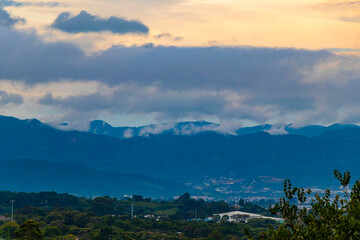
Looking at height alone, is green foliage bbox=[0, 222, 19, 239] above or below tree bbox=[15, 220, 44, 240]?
above

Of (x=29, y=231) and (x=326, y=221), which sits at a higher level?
(x=29, y=231)

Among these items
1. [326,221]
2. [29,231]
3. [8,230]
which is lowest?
[326,221]

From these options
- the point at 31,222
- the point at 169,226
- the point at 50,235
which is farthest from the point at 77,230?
the point at 31,222

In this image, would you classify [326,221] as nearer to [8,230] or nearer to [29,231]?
[29,231]

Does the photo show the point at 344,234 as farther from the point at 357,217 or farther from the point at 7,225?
the point at 7,225

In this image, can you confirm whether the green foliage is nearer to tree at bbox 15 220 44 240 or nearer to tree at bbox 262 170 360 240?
tree at bbox 15 220 44 240

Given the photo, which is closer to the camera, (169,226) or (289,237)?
(289,237)

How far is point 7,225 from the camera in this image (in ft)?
540

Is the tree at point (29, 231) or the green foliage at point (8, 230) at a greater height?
the green foliage at point (8, 230)

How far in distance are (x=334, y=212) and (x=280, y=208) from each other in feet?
13.9

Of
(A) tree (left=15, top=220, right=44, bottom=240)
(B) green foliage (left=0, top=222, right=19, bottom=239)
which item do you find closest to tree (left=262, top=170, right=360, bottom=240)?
(A) tree (left=15, top=220, right=44, bottom=240)

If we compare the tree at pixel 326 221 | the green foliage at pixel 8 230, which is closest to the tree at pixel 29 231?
the green foliage at pixel 8 230

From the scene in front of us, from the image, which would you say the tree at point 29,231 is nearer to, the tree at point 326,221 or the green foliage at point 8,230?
the green foliage at point 8,230

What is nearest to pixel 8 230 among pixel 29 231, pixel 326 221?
pixel 29 231
